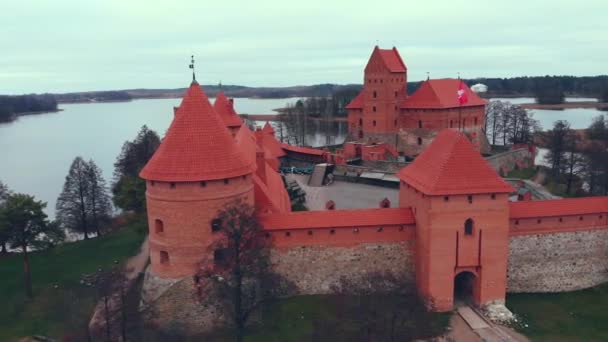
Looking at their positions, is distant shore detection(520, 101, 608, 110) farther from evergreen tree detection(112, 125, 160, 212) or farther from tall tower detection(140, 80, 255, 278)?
tall tower detection(140, 80, 255, 278)

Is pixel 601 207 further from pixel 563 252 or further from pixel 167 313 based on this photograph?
pixel 167 313

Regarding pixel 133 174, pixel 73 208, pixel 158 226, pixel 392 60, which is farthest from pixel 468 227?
pixel 133 174

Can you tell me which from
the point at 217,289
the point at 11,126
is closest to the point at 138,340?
the point at 217,289

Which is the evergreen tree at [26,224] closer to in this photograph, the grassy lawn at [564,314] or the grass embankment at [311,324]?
the grass embankment at [311,324]

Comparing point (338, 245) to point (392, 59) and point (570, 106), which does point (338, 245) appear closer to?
point (392, 59)

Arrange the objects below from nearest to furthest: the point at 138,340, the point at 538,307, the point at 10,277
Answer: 1. the point at 138,340
2. the point at 538,307
3. the point at 10,277

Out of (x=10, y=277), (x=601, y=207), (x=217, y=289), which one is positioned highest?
(x=601, y=207)

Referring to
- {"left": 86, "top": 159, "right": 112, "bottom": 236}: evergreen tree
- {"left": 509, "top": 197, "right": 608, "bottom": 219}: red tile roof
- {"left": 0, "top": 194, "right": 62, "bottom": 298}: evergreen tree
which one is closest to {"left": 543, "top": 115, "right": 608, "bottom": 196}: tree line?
{"left": 509, "top": 197, "right": 608, "bottom": 219}: red tile roof

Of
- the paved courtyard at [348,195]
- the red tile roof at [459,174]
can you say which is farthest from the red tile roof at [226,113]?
the red tile roof at [459,174]
